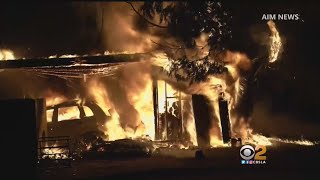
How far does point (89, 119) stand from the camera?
16938 millimetres

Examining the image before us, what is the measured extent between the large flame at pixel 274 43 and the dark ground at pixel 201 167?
3.88 meters

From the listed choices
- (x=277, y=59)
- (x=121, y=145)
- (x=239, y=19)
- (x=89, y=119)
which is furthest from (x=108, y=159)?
(x=277, y=59)

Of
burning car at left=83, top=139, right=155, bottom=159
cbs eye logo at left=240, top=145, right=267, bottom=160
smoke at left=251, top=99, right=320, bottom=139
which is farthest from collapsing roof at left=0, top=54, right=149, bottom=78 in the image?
cbs eye logo at left=240, top=145, right=267, bottom=160

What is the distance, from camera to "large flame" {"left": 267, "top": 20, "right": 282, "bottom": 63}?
1638 centimetres

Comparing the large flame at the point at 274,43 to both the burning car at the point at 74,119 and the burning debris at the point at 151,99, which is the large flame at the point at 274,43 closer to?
the burning debris at the point at 151,99

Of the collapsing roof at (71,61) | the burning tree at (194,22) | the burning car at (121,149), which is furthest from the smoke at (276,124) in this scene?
the burning tree at (194,22)

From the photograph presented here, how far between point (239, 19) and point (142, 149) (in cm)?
525

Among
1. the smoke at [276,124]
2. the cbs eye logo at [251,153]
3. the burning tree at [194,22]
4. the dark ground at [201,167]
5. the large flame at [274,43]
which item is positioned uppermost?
the large flame at [274,43]

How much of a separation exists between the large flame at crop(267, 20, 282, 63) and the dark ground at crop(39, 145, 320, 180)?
3878 mm

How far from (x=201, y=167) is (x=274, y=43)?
7.02 m

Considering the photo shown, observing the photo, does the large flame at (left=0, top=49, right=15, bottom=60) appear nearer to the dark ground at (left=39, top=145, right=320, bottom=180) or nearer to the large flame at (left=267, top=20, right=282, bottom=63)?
the dark ground at (left=39, top=145, right=320, bottom=180)

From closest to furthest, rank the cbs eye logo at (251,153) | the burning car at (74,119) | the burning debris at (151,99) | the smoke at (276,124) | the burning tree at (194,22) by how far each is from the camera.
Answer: the burning tree at (194,22)
the cbs eye logo at (251,153)
the burning debris at (151,99)
the burning car at (74,119)
the smoke at (276,124)

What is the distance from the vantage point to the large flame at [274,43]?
53.7 ft

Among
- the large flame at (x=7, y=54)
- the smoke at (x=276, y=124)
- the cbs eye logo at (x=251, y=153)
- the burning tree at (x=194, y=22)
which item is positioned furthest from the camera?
the large flame at (x=7, y=54)
